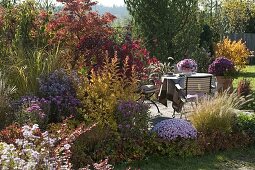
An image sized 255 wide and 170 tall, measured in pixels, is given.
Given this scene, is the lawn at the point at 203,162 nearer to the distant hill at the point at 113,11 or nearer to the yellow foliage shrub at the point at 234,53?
the distant hill at the point at 113,11

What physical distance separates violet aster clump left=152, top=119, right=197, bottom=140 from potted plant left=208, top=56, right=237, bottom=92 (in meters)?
4.91

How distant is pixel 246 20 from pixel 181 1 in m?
15.4

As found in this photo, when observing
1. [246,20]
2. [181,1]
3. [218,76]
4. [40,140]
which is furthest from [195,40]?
[246,20]

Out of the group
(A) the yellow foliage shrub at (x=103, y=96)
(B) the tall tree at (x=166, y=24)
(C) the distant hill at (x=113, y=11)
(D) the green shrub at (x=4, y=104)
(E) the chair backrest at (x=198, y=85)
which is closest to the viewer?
(A) the yellow foliage shrub at (x=103, y=96)

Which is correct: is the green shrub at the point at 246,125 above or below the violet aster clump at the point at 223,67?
below

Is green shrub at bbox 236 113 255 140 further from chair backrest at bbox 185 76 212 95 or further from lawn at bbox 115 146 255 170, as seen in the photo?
chair backrest at bbox 185 76 212 95

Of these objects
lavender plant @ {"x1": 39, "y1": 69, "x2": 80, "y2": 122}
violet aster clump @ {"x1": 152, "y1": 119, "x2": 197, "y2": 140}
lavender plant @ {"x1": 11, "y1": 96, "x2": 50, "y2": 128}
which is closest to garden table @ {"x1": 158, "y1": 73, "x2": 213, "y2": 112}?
violet aster clump @ {"x1": 152, "y1": 119, "x2": 197, "y2": 140}

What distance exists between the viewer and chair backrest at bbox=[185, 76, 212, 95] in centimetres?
898

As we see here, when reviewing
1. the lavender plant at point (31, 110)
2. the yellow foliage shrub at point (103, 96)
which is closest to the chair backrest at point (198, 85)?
the yellow foliage shrub at point (103, 96)

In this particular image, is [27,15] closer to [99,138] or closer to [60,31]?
[60,31]

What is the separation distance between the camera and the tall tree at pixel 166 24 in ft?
45.3

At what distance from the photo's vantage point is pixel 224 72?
450 inches

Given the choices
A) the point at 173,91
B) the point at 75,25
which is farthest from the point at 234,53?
the point at 75,25

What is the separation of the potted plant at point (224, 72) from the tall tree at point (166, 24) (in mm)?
2689
